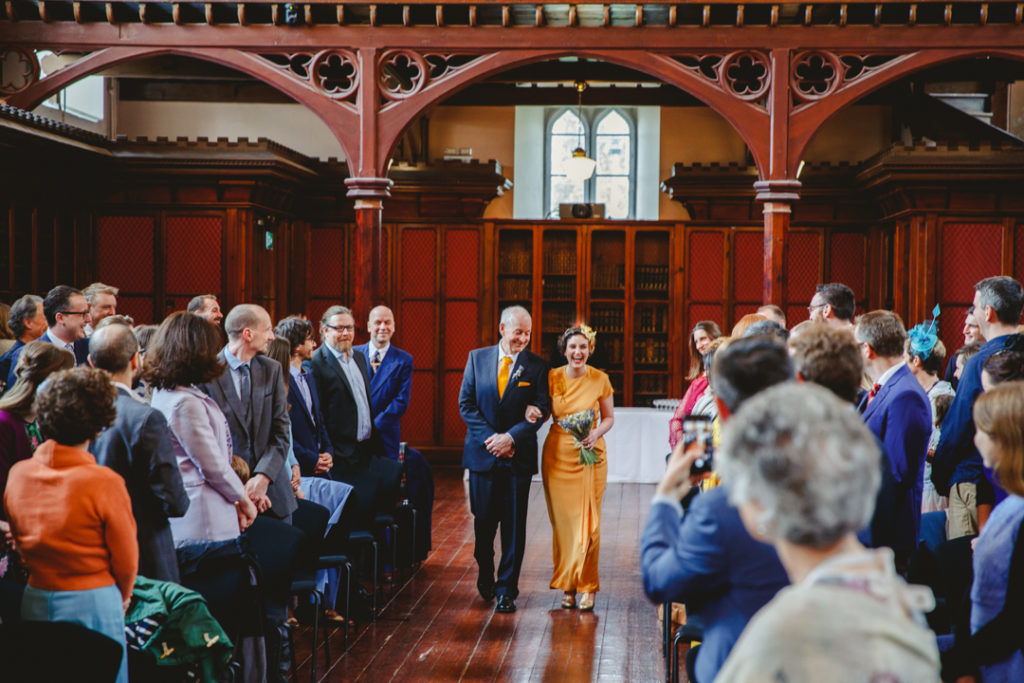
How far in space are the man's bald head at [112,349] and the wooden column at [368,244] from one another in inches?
163

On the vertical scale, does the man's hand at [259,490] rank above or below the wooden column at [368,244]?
below

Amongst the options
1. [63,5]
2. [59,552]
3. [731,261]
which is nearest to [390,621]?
[59,552]

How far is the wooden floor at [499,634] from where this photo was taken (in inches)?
181

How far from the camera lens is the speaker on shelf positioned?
37.9 ft

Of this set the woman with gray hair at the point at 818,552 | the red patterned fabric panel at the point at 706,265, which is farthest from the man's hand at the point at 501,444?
the red patterned fabric panel at the point at 706,265

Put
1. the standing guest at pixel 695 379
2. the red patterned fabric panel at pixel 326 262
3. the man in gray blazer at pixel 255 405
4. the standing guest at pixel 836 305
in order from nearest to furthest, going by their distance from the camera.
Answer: the man in gray blazer at pixel 255 405, the standing guest at pixel 836 305, the standing guest at pixel 695 379, the red patterned fabric panel at pixel 326 262

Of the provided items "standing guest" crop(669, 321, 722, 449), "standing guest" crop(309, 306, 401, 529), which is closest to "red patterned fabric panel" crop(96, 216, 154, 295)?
"standing guest" crop(309, 306, 401, 529)

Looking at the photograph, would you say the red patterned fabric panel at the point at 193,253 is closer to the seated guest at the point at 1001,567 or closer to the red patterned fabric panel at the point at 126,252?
the red patterned fabric panel at the point at 126,252

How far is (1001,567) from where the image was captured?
247 centimetres

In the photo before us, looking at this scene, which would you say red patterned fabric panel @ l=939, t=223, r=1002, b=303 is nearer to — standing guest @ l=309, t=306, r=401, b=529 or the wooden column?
the wooden column

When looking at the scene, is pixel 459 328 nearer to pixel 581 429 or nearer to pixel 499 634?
pixel 581 429

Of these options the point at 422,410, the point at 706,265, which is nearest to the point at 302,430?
the point at 422,410

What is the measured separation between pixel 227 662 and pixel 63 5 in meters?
6.19

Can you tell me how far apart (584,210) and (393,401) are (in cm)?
581
